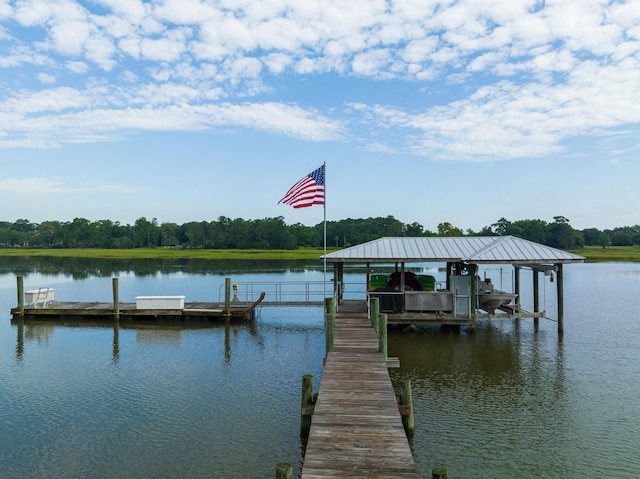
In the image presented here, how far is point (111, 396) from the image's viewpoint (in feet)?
44.8

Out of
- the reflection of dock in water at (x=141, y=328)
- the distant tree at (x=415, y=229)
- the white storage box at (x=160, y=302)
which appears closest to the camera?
the reflection of dock in water at (x=141, y=328)

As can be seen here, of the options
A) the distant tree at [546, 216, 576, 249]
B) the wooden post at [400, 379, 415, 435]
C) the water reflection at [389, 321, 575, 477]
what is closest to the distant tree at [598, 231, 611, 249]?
the distant tree at [546, 216, 576, 249]

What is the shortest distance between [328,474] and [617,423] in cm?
807

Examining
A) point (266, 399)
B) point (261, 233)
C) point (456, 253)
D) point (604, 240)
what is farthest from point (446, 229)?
point (266, 399)

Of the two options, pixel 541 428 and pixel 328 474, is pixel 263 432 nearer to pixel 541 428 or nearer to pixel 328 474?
pixel 328 474

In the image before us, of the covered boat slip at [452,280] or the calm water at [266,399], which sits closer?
the calm water at [266,399]

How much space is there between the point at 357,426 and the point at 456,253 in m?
14.2

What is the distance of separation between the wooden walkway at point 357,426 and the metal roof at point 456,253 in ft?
25.3

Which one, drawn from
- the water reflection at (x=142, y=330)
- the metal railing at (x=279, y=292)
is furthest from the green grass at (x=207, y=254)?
the water reflection at (x=142, y=330)

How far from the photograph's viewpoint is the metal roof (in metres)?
20.3

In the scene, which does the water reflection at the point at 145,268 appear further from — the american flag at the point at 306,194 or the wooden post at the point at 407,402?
the wooden post at the point at 407,402

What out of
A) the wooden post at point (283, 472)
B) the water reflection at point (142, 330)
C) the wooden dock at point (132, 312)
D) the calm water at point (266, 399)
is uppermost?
the wooden post at point (283, 472)

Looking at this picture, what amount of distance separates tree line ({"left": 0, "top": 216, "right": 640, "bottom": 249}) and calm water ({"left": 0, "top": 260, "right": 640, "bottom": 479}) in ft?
298

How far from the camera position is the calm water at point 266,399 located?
9.68 meters
